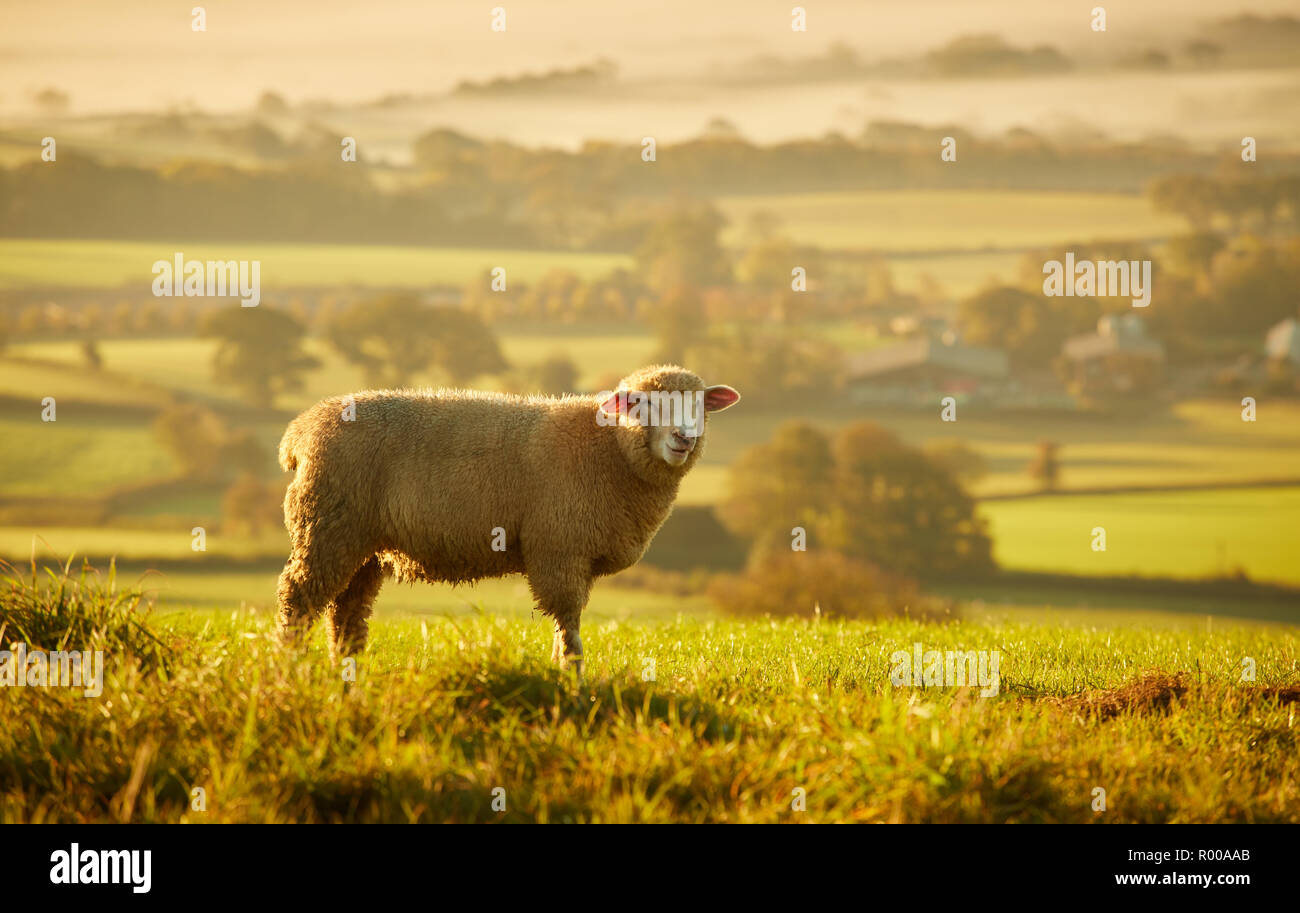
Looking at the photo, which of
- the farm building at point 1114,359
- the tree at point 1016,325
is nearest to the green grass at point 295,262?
the tree at point 1016,325

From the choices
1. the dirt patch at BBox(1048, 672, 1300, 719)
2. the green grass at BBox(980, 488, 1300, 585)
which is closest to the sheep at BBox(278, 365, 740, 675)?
the dirt patch at BBox(1048, 672, 1300, 719)

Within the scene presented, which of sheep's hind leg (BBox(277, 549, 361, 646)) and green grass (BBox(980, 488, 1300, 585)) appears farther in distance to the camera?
green grass (BBox(980, 488, 1300, 585))

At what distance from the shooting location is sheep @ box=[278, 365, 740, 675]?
8125 mm

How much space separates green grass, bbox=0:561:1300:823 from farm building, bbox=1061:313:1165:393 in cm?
3944

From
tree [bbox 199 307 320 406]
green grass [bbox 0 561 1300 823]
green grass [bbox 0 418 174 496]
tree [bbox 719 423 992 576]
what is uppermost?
tree [bbox 199 307 320 406]

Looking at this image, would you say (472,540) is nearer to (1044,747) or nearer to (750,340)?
(1044,747)

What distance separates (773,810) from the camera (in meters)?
6.14

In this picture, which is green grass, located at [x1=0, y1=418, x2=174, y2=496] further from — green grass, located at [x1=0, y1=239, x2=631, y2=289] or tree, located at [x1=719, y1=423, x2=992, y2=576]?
tree, located at [x1=719, y1=423, x2=992, y2=576]

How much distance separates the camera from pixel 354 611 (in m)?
8.79

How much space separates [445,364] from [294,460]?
3727 cm

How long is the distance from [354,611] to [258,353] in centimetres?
3852

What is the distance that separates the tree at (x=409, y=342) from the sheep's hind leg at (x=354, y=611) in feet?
120

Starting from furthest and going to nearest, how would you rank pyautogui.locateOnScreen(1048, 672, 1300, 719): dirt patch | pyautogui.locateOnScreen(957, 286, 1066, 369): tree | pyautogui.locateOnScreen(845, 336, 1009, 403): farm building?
pyautogui.locateOnScreen(957, 286, 1066, 369): tree → pyautogui.locateOnScreen(845, 336, 1009, 403): farm building → pyautogui.locateOnScreen(1048, 672, 1300, 719): dirt patch
